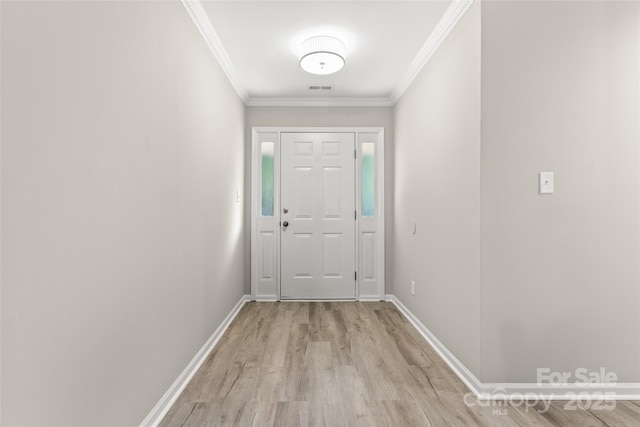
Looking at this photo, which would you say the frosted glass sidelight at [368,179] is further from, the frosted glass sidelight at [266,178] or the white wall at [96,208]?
the white wall at [96,208]

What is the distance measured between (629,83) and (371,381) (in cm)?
236

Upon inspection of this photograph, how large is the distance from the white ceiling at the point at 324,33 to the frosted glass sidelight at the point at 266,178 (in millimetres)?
702

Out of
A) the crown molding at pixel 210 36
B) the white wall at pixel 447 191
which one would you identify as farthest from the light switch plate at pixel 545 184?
the crown molding at pixel 210 36

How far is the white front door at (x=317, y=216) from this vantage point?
4148 mm

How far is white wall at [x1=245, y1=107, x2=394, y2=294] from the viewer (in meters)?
4.12

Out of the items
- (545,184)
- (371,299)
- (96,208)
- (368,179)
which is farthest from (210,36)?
(371,299)

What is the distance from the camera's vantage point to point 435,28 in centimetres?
254

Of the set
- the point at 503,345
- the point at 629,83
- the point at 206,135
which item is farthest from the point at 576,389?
the point at 206,135

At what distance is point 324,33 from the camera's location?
2629 mm

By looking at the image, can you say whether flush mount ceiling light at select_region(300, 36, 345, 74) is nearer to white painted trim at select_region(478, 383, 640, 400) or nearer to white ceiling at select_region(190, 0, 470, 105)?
white ceiling at select_region(190, 0, 470, 105)

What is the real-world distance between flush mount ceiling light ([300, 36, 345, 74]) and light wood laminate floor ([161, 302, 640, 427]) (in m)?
2.30

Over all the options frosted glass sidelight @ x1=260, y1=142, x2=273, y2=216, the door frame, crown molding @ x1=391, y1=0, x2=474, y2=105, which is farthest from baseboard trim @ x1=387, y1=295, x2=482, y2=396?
crown molding @ x1=391, y1=0, x2=474, y2=105

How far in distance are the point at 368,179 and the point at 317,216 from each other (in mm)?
777

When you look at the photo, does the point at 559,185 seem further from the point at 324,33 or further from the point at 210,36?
the point at 210,36
